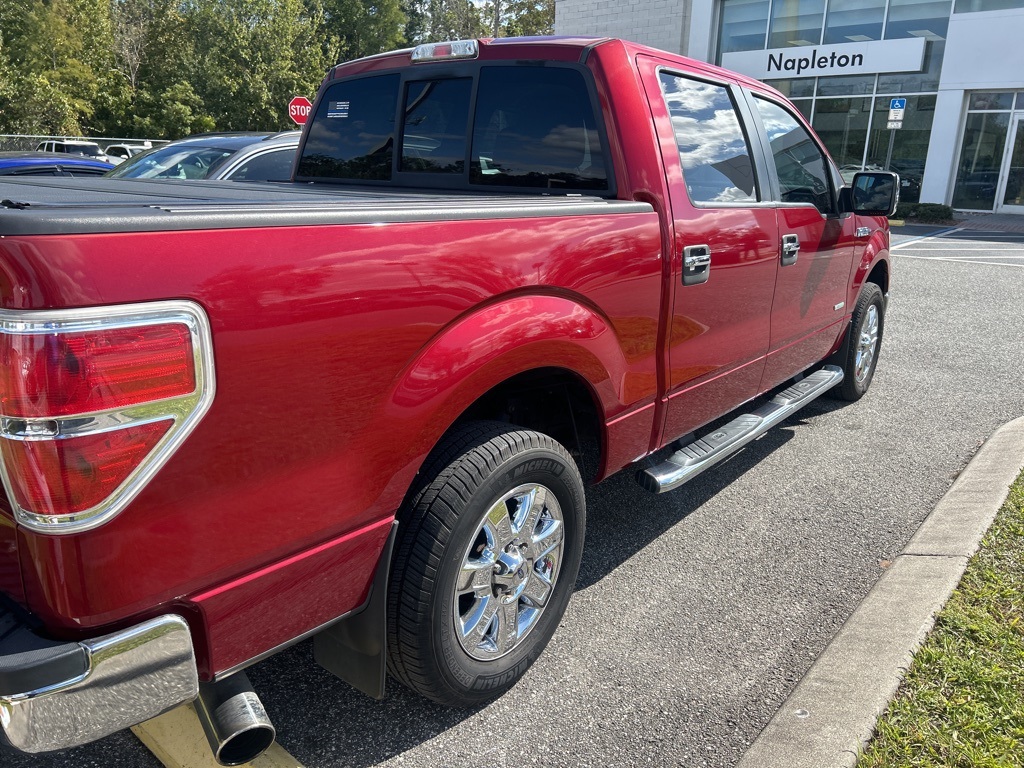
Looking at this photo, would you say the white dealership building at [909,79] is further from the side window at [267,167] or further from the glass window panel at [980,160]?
the side window at [267,167]

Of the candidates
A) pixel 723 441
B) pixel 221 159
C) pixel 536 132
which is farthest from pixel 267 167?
pixel 723 441

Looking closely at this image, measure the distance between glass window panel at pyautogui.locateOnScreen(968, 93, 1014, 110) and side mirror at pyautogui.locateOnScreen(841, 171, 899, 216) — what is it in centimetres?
2096

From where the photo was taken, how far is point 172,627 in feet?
5.30

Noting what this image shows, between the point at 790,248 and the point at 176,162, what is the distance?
5588mm

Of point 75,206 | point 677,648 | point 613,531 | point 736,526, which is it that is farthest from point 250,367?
point 736,526

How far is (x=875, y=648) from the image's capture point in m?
2.72

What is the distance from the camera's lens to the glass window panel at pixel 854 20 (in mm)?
22766

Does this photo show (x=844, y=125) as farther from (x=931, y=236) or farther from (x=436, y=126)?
(x=436, y=126)

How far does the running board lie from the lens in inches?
123

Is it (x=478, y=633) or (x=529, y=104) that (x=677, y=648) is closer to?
(x=478, y=633)

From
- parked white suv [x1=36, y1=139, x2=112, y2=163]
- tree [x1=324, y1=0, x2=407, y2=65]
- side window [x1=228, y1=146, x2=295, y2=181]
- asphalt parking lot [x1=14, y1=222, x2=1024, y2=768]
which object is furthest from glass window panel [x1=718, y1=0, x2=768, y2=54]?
tree [x1=324, y1=0, x2=407, y2=65]

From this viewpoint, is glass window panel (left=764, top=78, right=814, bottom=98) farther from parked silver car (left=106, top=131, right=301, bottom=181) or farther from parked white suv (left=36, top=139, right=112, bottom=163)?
parked silver car (left=106, top=131, right=301, bottom=181)

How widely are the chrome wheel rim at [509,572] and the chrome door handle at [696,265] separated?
3.37 ft

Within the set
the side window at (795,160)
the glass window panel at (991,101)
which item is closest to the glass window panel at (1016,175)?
the glass window panel at (991,101)
